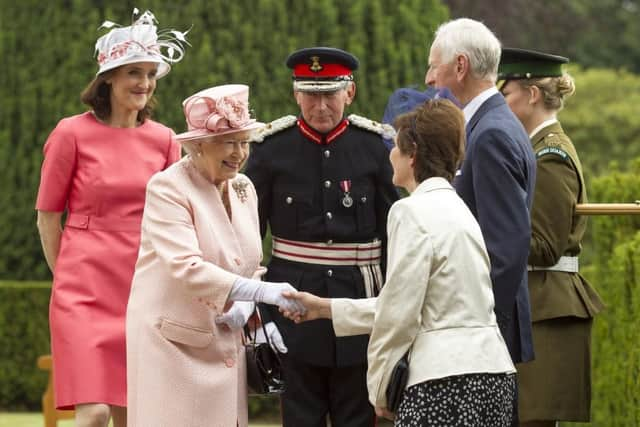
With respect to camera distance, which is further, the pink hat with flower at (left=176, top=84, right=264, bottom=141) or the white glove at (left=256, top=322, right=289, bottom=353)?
the white glove at (left=256, top=322, right=289, bottom=353)

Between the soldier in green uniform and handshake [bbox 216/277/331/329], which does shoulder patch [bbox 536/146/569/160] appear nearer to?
the soldier in green uniform

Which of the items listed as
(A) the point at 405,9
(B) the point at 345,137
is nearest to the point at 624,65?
(A) the point at 405,9

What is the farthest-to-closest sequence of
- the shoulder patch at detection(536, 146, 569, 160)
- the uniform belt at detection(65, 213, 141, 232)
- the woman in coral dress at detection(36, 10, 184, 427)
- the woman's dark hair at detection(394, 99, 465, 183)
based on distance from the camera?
1. the uniform belt at detection(65, 213, 141, 232)
2. the woman in coral dress at detection(36, 10, 184, 427)
3. the shoulder patch at detection(536, 146, 569, 160)
4. the woman's dark hair at detection(394, 99, 465, 183)

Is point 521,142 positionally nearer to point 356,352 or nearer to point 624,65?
point 356,352

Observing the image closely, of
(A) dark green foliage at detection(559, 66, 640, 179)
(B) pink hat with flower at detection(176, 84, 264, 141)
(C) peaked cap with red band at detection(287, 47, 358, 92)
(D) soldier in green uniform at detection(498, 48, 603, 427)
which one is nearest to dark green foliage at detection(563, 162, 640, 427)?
(D) soldier in green uniform at detection(498, 48, 603, 427)

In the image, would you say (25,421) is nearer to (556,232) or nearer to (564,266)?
(564,266)

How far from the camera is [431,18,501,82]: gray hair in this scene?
5.57 meters

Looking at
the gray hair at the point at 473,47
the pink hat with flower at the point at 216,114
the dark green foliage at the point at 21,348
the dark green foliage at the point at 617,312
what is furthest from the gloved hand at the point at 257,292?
the dark green foliage at the point at 21,348

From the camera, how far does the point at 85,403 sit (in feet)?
20.3

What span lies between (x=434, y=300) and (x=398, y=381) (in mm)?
290

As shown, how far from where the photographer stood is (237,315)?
5.29 m

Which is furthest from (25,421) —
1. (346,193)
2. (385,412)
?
(385,412)

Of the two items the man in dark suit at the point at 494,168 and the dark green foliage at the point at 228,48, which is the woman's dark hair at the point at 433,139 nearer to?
the man in dark suit at the point at 494,168

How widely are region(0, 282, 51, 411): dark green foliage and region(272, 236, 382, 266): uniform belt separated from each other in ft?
16.3
